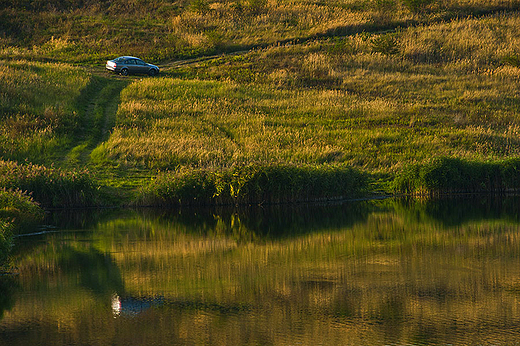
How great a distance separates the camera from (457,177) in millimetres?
32875

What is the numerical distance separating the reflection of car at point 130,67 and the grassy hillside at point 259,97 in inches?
49.5

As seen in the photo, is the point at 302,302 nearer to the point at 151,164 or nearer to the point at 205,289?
the point at 205,289

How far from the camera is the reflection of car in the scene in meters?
56.2

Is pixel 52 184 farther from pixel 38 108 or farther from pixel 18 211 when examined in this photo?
pixel 38 108

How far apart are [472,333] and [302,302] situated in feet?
12.4

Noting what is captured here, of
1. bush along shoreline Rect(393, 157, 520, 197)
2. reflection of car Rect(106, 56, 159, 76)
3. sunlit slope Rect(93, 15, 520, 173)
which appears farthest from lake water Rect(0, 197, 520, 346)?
reflection of car Rect(106, 56, 159, 76)

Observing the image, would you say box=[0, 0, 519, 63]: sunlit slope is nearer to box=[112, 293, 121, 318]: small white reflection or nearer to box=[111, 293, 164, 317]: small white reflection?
box=[112, 293, 121, 318]: small white reflection

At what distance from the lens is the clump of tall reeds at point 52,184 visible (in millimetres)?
28656

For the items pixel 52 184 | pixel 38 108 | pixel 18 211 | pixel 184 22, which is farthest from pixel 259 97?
pixel 18 211

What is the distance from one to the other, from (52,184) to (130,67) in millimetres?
28648

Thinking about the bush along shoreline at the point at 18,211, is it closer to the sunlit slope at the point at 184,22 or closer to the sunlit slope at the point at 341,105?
the sunlit slope at the point at 341,105

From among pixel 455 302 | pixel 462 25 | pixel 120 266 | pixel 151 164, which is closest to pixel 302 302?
pixel 455 302

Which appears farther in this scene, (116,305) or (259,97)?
(259,97)

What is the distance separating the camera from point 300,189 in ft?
101
